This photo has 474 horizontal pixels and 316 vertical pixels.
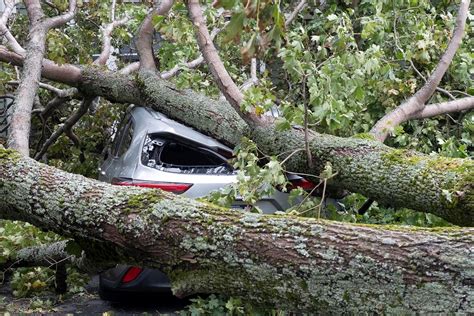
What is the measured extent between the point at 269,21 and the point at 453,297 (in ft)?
3.49

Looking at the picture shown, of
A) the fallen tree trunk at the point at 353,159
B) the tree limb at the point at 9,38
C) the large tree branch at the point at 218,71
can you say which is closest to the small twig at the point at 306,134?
the fallen tree trunk at the point at 353,159

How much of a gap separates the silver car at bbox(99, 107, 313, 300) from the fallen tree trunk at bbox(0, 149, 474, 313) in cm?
160

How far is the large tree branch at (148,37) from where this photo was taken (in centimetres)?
662

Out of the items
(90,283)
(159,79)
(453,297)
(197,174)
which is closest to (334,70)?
(197,174)

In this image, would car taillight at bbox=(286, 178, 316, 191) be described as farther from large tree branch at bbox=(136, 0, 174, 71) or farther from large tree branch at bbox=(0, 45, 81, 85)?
large tree branch at bbox=(0, 45, 81, 85)

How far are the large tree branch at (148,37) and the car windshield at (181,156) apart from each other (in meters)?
1.42

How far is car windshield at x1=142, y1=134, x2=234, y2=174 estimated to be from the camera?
5.24 metres

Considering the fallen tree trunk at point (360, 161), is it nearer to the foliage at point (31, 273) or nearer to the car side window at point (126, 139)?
the car side window at point (126, 139)

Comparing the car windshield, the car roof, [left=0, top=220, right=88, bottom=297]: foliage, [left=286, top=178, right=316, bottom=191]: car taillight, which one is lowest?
[left=0, top=220, right=88, bottom=297]: foliage

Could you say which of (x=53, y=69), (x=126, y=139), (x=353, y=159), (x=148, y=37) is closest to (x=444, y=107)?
(x=353, y=159)

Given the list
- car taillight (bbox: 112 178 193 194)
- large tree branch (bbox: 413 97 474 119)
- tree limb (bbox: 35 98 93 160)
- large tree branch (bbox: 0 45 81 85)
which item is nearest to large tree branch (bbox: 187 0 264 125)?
car taillight (bbox: 112 178 193 194)

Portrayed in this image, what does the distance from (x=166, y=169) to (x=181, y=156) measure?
11.4 inches

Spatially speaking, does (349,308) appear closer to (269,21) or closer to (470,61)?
(269,21)

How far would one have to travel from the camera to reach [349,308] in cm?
244
